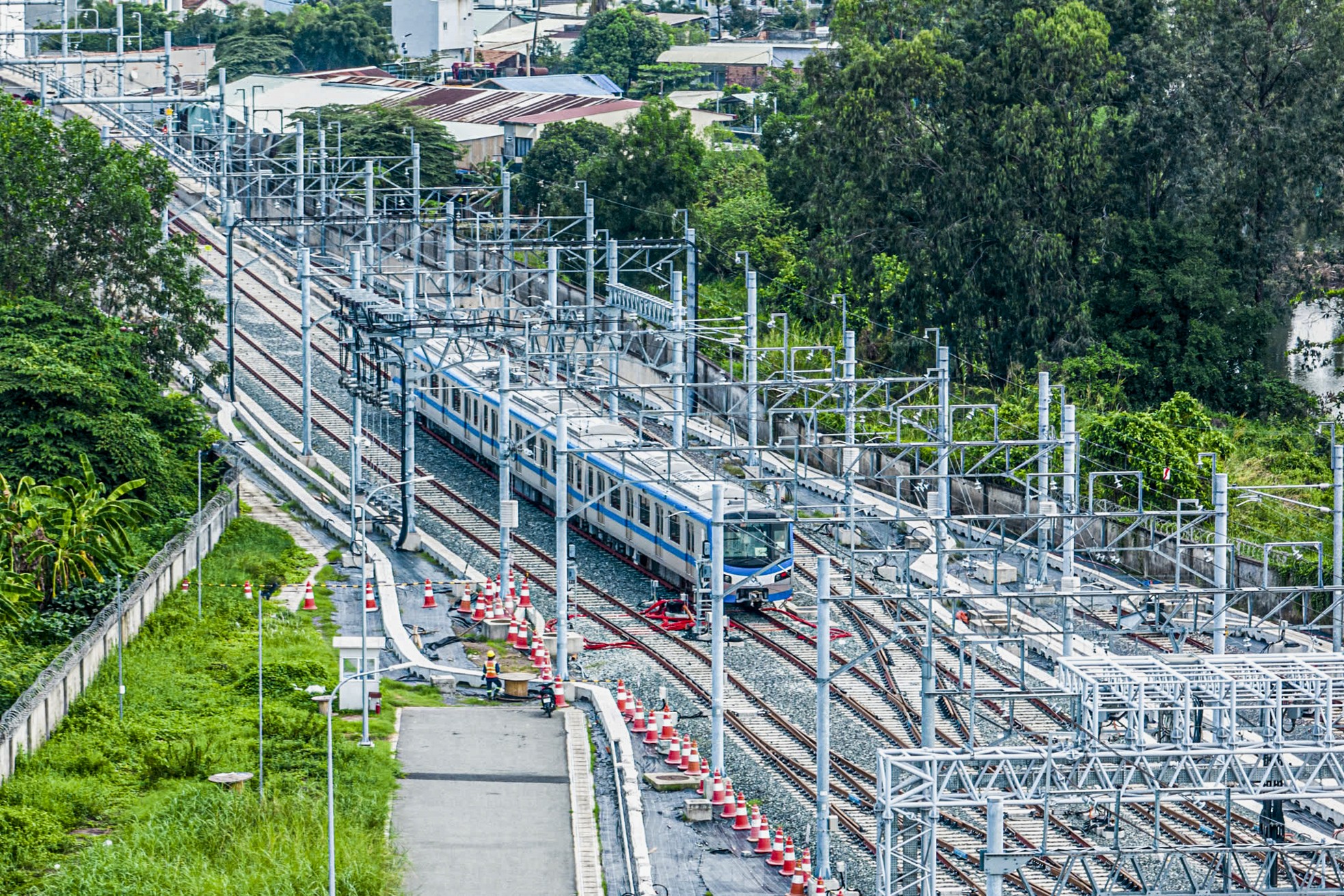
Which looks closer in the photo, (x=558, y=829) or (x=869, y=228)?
(x=558, y=829)

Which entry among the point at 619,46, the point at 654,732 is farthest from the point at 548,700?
the point at 619,46

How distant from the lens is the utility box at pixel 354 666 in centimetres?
3669

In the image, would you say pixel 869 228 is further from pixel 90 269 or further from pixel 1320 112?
pixel 90 269

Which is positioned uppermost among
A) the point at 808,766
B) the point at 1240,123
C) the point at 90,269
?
the point at 1240,123

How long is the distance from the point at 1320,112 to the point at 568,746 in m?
34.9

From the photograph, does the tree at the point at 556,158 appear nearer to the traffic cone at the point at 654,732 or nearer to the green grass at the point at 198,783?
the green grass at the point at 198,783

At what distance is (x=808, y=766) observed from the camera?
36438 millimetres

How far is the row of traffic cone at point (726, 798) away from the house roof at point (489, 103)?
221ft

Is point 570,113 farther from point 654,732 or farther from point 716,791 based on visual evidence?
point 716,791

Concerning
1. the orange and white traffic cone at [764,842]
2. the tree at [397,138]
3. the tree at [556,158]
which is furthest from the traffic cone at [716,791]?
the tree at [397,138]

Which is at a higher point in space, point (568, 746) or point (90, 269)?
point (90, 269)

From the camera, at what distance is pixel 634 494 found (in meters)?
46.9

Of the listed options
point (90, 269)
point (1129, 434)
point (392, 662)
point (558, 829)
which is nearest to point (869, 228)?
point (1129, 434)

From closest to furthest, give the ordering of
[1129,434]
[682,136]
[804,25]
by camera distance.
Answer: [1129,434] < [682,136] < [804,25]
